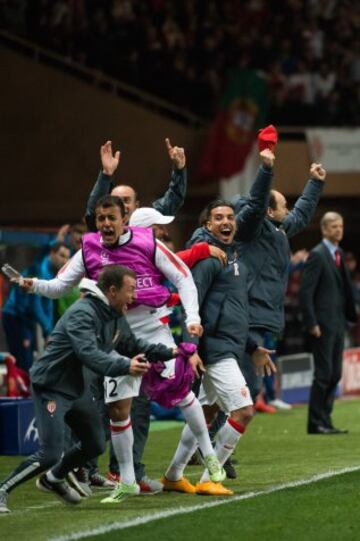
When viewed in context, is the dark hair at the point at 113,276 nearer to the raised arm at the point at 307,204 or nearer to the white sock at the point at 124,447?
the white sock at the point at 124,447

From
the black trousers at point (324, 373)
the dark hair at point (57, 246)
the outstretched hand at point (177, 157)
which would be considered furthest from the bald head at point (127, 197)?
the black trousers at point (324, 373)

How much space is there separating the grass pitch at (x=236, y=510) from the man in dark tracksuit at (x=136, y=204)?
1.10 ft

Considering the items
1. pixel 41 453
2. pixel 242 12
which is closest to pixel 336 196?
pixel 242 12

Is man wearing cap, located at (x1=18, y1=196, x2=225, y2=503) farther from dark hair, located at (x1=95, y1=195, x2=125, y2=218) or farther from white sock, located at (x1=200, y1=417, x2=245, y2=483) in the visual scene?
white sock, located at (x1=200, y1=417, x2=245, y2=483)

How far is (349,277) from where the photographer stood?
1456 centimetres

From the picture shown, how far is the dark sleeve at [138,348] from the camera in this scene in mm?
8961

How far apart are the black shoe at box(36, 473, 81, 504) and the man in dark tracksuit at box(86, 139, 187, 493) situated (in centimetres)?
85

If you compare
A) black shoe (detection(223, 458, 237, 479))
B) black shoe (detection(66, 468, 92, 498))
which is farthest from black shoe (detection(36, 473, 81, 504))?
black shoe (detection(223, 458, 237, 479))

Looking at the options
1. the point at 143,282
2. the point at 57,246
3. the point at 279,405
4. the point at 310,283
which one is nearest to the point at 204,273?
the point at 143,282

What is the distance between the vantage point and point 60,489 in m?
9.13

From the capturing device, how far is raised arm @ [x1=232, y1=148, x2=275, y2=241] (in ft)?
33.7

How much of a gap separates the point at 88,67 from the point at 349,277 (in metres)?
11.9

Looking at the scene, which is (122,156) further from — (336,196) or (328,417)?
(328,417)

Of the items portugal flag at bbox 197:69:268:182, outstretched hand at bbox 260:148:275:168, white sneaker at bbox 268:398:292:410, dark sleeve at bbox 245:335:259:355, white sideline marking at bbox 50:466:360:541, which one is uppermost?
portugal flag at bbox 197:69:268:182
